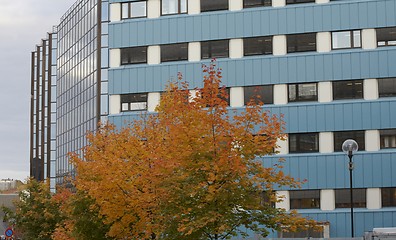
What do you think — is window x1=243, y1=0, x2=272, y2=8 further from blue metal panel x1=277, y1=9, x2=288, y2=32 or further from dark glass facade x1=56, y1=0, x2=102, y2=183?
dark glass facade x1=56, y1=0, x2=102, y2=183

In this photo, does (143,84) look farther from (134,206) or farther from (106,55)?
(134,206)

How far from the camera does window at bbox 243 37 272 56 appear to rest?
194ft

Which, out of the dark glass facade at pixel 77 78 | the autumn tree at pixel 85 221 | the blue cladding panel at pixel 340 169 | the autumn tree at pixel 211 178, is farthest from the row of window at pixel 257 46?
the autumn tree at pixel 211 178

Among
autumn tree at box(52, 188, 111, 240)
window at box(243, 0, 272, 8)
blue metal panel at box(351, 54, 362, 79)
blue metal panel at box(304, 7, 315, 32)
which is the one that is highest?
window at box(243, 0, 272, 8)

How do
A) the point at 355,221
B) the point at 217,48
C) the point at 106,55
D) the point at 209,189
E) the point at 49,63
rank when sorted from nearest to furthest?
the point at 209,189 → the point at 355,221 → the point at 217,48 → the point at 106,55 → the point at 49,63

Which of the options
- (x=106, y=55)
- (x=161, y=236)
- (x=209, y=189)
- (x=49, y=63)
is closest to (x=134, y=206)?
(x=161, y=236)

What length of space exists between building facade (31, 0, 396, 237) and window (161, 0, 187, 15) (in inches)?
3.1

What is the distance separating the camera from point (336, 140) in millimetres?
57219

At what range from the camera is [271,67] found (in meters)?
58.7

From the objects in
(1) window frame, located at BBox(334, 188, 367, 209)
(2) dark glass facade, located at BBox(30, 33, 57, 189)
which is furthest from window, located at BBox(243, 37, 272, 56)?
(2) dark glass facade, located at BBox(30, 33, 57, 189)

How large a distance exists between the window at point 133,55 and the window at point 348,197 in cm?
1725

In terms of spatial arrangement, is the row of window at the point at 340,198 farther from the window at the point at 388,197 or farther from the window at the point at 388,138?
the window at the point at 388,138

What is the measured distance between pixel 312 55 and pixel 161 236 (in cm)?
3009

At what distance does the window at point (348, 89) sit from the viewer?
57156mm
